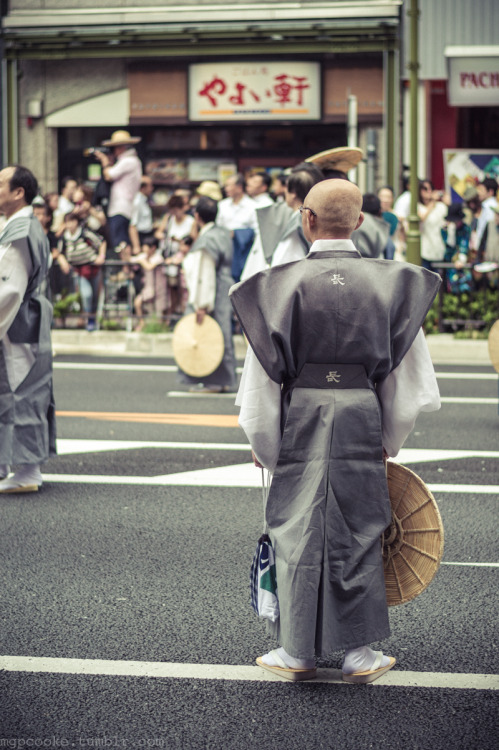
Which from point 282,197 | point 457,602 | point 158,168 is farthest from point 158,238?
point 457,602

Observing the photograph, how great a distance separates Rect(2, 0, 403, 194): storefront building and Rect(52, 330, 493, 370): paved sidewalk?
6.45 meters

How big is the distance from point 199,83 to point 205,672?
1757 centimetres

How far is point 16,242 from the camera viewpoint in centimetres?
684

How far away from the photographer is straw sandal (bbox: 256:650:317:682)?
4.21 meters

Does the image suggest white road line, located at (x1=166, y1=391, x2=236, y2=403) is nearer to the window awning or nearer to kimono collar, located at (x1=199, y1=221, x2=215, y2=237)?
kimono collar, located at (x1=199, y1=221, x2=215, y2=237)

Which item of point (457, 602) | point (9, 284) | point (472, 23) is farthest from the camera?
point (472, 23)

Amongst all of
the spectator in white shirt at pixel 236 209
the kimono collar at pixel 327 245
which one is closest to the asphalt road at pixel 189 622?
the kimono collar at pixel 327 245

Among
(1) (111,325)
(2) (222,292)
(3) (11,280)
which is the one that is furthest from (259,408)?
(1) (111,325)

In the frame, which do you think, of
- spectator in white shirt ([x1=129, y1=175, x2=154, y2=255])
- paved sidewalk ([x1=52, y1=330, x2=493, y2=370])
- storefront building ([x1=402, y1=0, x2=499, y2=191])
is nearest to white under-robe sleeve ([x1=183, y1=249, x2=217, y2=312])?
paved sidewalk ([x1=52, y1=330, x2=493, y2=370])

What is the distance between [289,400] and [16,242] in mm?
3133

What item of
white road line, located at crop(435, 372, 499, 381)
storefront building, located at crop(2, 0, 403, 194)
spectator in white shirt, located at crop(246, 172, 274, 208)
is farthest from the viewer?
storefront building, located at crop(2, 0, 403, 194)

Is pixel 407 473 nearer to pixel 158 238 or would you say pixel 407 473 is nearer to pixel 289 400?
pixel 289 400

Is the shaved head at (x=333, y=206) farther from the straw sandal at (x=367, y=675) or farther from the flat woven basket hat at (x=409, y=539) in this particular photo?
the straw sandal at (x=367, y=675)

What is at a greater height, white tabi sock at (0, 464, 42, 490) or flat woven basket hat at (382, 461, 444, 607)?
flat woven basket hat at (382, 461, 444, 607)
